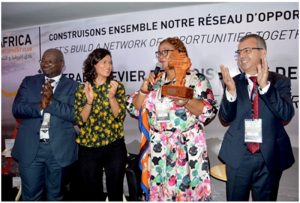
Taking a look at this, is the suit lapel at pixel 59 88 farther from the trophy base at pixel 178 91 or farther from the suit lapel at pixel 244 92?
the suit lapel at pixel 244 92

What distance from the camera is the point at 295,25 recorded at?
305cm

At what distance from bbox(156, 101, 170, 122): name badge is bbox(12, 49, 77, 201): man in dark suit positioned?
2.57 ft

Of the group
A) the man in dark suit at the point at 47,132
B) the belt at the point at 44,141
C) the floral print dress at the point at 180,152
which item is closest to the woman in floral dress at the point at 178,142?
the floral print dress at the point at 180,152

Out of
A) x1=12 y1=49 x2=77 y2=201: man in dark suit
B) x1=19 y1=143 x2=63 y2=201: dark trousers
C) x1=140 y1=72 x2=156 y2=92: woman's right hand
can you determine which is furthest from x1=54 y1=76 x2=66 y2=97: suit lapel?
x1=140 y1=72 x2=156 y2=92: woman's right hand

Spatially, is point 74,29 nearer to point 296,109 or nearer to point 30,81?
point 30,81

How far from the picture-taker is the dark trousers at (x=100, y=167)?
102 inches

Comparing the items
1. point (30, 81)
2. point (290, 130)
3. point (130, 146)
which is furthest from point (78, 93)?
point (290, 130)

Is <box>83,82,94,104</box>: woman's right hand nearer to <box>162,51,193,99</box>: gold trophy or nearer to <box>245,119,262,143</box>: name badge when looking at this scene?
<box>162,51,193,99</box>: gold trophy

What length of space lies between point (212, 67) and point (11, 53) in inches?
110

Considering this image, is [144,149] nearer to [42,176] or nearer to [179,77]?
[179,77]

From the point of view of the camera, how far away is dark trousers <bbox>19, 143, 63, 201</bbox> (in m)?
2.72

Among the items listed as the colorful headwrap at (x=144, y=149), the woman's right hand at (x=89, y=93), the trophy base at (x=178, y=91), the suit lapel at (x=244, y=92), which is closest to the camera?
the trophy base at (x=178, y=91)

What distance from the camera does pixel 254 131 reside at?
2.35 metres

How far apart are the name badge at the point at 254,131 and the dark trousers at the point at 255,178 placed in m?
0.11
